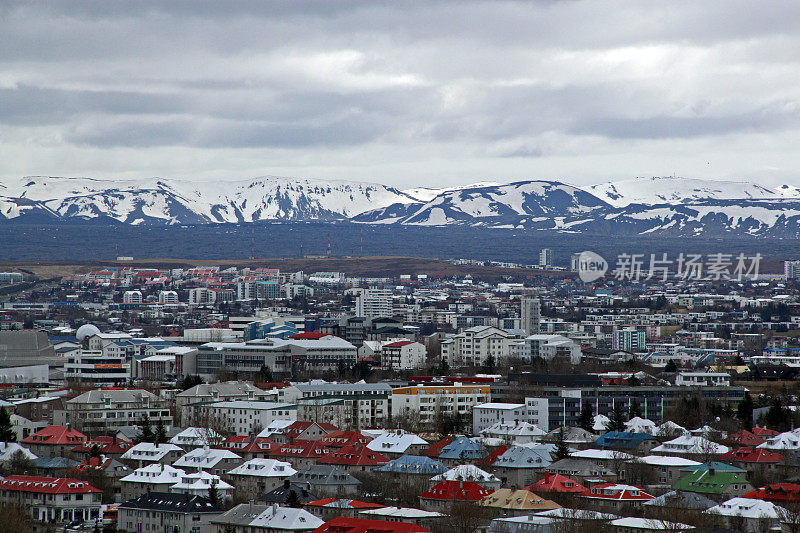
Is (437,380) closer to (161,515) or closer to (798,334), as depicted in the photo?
(161,515)

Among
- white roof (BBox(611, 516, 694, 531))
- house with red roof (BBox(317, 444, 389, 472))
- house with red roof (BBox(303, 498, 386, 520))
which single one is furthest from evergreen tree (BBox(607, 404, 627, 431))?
white roof (BBox(611, 516, 694, 531))

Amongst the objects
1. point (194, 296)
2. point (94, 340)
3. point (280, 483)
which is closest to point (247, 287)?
point (194, 296)

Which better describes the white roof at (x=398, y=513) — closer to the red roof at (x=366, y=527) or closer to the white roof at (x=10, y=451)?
the red roof at (x=366, y=527)

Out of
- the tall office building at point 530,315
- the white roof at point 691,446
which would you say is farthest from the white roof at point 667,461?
the tall office building at point 530,315

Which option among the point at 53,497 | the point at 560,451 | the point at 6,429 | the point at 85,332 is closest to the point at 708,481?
the point at 560,451

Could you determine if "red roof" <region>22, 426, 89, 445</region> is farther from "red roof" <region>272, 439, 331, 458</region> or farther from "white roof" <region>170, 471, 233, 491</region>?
"white roof" <region>170, 471, 233, 491</region>

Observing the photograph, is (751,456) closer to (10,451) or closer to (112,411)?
(10,451)
